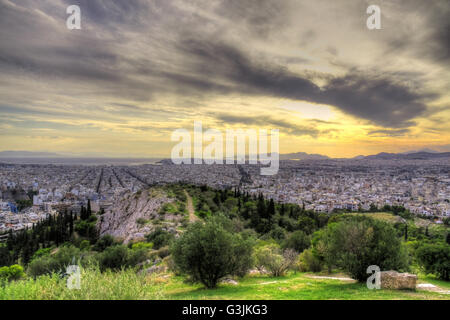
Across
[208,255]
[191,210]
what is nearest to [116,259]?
[208,255]

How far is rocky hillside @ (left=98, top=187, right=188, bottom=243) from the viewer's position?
4478 centimetres

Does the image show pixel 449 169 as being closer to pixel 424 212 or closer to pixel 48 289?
pixel 424 212

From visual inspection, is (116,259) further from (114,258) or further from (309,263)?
(309,263)

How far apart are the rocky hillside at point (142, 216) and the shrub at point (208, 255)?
25.9 m

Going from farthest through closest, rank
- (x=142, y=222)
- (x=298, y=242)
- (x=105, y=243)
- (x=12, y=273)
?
(x=142, y=222), (x=105, y=243), (x=298, y=242), (x=12, y=273)

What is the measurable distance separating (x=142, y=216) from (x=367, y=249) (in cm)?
4806

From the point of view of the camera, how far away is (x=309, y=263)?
23328 mm

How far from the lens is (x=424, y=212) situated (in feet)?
290

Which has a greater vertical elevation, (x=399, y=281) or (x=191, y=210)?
(x=399, y=281)

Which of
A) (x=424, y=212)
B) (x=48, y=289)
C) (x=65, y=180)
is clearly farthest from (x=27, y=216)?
(x=424, y=212)

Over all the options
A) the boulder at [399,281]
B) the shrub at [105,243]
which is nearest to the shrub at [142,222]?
the shrub at [105,243]

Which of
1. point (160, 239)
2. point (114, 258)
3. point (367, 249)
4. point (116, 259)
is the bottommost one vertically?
point (160, 239)
